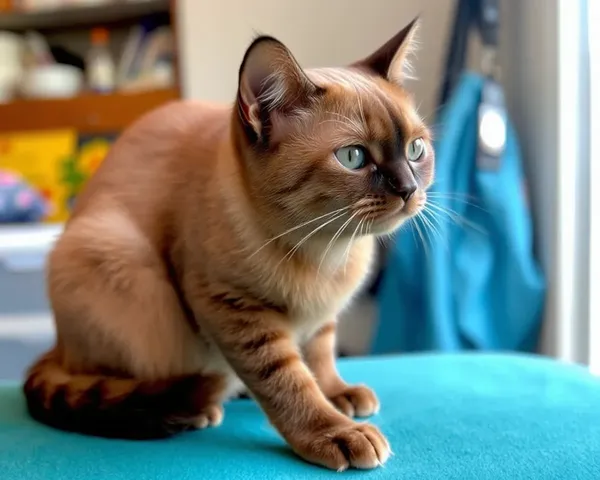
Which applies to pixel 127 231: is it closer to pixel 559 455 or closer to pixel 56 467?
pixel 56 467

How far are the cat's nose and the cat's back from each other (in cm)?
29

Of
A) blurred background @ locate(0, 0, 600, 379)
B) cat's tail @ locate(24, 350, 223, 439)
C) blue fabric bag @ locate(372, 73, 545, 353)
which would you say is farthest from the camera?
blue fabric bag @ locate(372, 73, 545, 353)

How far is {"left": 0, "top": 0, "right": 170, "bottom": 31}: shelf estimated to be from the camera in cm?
221

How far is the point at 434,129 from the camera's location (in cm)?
142

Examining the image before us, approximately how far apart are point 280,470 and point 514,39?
1.33m

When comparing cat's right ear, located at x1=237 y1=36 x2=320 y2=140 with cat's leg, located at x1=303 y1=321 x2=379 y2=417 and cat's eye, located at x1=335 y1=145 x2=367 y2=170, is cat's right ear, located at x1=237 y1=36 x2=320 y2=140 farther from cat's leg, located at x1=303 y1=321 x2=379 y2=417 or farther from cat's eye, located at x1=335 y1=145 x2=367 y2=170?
cat's leg, located at x1=303 y1=321 x2=379 y2=417

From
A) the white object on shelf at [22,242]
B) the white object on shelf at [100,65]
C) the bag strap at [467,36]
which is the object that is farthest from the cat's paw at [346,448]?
the white object on shelf at [100,65]

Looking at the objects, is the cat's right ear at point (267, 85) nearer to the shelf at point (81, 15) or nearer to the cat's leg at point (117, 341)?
the cat's leg at point (117, 341)

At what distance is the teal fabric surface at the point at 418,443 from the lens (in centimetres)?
76

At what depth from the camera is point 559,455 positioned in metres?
0.78

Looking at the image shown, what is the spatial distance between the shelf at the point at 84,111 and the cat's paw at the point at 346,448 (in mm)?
1570

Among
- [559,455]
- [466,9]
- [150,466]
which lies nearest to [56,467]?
[150,466]

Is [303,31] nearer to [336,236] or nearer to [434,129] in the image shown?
[434,129]

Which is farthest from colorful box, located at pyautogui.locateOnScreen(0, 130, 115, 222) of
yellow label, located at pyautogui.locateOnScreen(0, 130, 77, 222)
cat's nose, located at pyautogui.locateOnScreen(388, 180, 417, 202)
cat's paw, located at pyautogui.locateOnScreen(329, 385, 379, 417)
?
cat's nose, located at pyautogui.locateOnScreen(388, 180, 417, 202)
